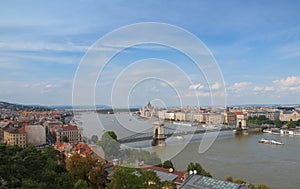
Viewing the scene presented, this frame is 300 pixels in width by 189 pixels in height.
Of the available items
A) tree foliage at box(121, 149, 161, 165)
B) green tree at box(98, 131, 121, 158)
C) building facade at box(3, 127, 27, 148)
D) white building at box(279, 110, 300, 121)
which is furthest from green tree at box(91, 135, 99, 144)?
white building at box(279, 110, 300, 121)

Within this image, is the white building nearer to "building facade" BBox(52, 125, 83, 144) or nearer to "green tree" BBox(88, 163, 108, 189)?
"building facade" BBox(52, 125, 83, 144)

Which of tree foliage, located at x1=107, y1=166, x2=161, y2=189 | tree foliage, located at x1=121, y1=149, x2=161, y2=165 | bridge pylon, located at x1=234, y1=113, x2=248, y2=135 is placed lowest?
bridge pylon, located at x1=234, y1=113, x2=248, y2=135

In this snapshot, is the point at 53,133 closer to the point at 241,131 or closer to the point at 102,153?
the point at 102,153

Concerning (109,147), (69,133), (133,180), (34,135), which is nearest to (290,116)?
(69,133)

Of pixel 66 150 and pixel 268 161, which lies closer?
pixel 66 150

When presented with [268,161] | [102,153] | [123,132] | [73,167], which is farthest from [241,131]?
[73,167]

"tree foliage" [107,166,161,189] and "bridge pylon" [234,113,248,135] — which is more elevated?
"tree foliage" [107,166,161,189]

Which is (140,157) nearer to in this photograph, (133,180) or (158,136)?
(133,180)

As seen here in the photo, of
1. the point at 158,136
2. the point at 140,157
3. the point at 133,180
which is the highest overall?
the point at 133,180

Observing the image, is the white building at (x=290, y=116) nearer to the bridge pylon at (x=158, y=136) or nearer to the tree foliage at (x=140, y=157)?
the bridge pylon at (x=158, y=136)

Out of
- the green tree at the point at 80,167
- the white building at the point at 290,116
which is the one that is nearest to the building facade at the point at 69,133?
the green tree at the point at 80,167

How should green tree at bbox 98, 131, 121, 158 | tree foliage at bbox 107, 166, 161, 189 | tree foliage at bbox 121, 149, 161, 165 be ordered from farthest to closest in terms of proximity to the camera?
1. green tree at bbox 98, 131, 121, 158
2. tree foliage at bbox 121, 149, 161, 165
3. tree foliage at bbox 107, 166, 161, 189
